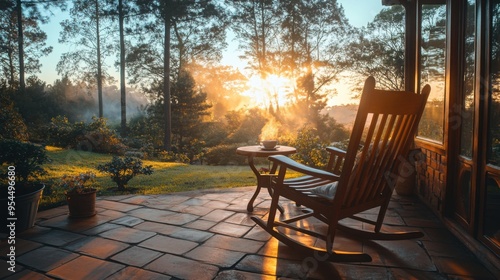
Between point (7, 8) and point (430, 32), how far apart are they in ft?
44.1

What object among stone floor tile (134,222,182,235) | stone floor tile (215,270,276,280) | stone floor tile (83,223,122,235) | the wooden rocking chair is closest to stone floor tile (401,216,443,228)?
the wooden rocking chair

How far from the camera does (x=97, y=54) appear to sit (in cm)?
1417

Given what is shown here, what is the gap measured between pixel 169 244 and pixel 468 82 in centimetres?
249

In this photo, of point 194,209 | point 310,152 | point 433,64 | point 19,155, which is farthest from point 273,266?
point 310,152

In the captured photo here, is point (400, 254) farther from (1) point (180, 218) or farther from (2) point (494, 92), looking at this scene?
(1) point (180, 218)

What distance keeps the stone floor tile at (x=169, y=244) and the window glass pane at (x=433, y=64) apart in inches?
91.6

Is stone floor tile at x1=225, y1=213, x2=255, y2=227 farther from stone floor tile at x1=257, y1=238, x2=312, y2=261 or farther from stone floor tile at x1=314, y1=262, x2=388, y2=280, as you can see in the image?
stone floor tile at x1=314, y1=262, x2=388, y2=280

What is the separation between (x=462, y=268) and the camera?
5.78 ft

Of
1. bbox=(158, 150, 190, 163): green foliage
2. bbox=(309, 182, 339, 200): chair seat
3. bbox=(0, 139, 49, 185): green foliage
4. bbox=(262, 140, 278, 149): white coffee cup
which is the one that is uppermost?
bbox=(262, 140, 278, 149): white coffee cup

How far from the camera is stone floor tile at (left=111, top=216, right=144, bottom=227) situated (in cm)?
253

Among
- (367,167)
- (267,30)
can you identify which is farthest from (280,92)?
(367,167)

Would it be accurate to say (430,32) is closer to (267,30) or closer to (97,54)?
(267,30)

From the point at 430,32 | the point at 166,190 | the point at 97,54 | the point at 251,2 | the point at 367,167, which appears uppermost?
the point at 251,2

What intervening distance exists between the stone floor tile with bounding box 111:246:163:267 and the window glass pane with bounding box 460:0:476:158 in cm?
228
